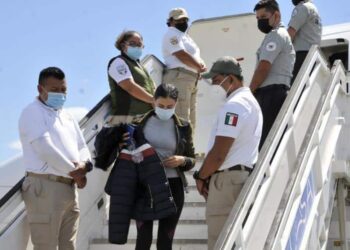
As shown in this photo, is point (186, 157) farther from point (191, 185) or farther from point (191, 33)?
point (191, 33)

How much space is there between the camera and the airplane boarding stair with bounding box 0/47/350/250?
3.58 meters

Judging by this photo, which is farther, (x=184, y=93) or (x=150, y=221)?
(x=184, y=93)

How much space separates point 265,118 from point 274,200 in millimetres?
1132

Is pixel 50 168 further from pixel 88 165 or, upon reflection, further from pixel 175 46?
pixel 175 46

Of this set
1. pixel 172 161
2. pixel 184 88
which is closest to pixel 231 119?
pixel 172 161

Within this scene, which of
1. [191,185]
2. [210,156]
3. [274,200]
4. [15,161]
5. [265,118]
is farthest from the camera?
[15,161]

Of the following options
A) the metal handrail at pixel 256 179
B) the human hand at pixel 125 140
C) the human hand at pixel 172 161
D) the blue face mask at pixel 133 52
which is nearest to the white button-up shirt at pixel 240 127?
Result: the metal handrail at pixel 256 179

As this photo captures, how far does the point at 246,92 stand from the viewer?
3.77 meters

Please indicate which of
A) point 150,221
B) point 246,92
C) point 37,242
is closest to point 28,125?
point 37,242

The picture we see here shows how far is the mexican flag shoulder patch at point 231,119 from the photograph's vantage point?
3568 mm

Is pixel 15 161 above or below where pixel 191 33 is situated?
below

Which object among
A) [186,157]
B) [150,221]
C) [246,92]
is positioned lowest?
[150,221]

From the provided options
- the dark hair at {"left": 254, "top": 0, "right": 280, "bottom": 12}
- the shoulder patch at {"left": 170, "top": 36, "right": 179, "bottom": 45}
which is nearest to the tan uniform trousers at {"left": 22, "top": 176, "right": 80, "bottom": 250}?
the shoulder patch at {"left": 170, "top": 36, "right": 179, "bottom": 45}

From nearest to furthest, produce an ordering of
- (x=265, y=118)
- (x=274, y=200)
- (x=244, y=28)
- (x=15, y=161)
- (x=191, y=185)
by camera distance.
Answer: (x=274, y=200)
(x=265, y=118)
(x=191, y=185)
(x=15, y=161)
(x=244, y=28)
